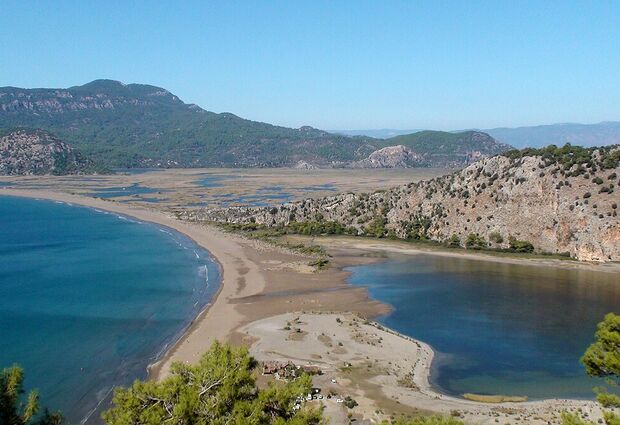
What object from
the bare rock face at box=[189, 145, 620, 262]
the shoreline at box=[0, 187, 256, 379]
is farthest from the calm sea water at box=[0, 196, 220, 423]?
the bare rock face at box=[189, 145, 620, 262]

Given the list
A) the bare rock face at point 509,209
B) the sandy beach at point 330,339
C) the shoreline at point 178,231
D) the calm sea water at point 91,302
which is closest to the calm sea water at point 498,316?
the sandy beach at point 330,339

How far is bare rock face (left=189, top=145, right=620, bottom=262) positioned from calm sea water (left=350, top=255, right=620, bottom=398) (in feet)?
28.3

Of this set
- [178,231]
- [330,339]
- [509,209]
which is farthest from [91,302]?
[509,209]

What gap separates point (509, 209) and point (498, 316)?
34248 mm

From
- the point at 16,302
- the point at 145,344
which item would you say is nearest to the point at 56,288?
the point at 16,302

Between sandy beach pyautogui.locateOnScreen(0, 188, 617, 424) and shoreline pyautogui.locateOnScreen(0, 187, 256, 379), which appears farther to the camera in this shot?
shoreline pyautogui.locateOnScreen(0, 187, 256, 379)

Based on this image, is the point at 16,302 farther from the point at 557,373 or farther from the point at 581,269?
the point at 581,269

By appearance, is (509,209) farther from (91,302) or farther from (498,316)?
(91,302)

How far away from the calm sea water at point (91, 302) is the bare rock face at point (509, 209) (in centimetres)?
2591

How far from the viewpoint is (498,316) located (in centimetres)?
4362

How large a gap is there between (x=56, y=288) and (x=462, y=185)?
5445cm

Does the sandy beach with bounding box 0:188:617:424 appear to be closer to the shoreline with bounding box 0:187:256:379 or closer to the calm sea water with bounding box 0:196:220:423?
the shoreline with bounding box 0:187:256:379

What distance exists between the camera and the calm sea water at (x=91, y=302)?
3178 centimetres

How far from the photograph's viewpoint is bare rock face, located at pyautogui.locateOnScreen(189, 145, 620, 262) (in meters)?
67.2
